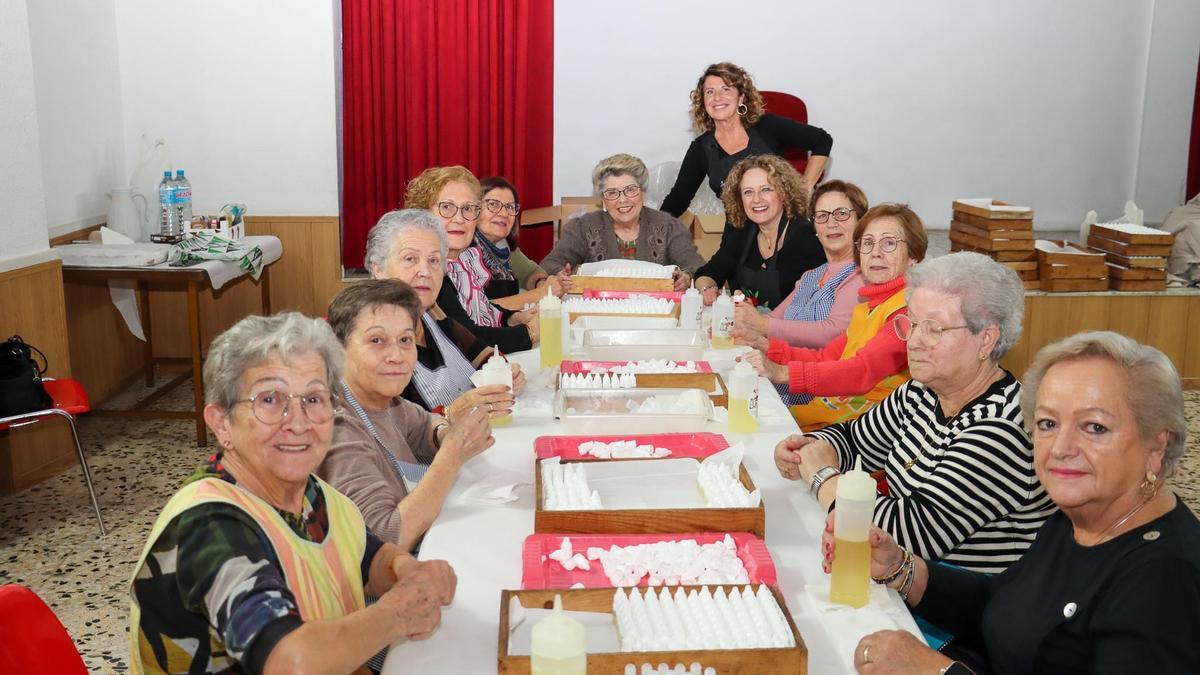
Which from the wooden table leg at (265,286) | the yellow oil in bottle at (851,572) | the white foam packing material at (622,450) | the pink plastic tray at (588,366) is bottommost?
the wooden table leg at (265,286)

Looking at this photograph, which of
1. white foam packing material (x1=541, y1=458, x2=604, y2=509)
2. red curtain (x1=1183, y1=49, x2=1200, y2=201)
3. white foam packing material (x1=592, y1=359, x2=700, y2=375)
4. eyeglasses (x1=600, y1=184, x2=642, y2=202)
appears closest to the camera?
white foam packing material (x1=541, y1=458, x2=604, y2=509)

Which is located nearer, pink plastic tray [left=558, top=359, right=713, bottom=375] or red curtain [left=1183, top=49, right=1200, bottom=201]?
pink plastic tray [left=558, top=359, right=713, bottom=375]

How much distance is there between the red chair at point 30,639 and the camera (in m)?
1.31

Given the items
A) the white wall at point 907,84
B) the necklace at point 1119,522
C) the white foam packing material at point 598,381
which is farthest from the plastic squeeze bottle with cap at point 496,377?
the white wall at point 907,84

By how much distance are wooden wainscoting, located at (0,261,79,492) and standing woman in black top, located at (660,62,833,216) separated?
2.80m

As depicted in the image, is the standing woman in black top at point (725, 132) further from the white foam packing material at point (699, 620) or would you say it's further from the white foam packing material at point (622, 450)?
the white foam packing material at point (699, 620)

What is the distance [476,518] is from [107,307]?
3.75 metres

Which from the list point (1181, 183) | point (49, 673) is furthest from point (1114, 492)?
point (1181, 183)

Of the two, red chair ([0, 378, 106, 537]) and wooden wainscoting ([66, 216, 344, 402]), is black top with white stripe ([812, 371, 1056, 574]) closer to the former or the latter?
red chair ([0, 378, 106, 537])

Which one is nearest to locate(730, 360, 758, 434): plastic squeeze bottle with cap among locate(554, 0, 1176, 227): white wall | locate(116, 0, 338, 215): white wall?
locate(116, 0, 338, 215): white wall

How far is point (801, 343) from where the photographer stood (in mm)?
3592

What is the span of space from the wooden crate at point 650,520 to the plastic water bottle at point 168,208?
12.4ft

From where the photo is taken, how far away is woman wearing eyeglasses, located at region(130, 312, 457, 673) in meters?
1.30

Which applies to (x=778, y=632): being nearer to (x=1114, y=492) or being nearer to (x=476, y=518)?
(x=1114, y=492)
